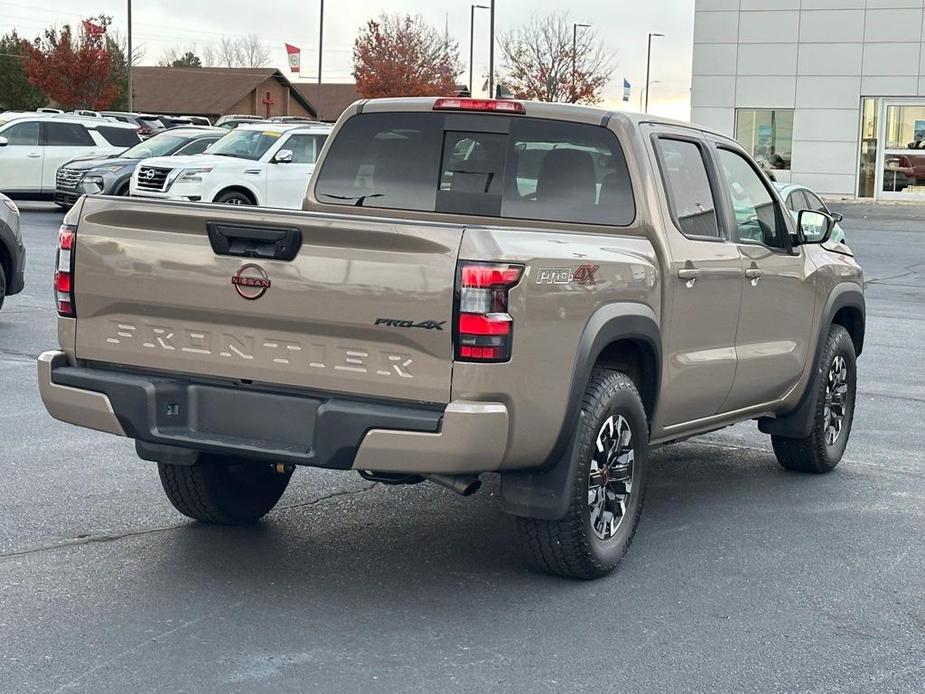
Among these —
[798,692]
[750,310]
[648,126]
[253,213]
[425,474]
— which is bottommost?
[798,692]

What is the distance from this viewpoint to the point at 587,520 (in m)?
5.55

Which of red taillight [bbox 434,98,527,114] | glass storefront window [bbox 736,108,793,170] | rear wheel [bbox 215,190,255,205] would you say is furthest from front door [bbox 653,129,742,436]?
glass storefront window [bbox 736,108,793,170]

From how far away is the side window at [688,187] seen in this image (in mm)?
6438

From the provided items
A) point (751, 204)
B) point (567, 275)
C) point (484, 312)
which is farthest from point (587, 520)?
point (751, 204)

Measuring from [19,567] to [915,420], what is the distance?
6323mm

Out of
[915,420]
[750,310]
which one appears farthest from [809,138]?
[750,310]

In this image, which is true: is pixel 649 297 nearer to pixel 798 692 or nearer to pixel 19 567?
pixel 798 692

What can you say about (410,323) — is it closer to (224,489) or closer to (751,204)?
(224,489)

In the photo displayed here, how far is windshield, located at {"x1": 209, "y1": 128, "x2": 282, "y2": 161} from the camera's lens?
75.6 feet

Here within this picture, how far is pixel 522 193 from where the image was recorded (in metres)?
6.48

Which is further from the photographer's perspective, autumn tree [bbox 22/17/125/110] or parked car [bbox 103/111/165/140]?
autumn tree [bbox 22/17/125/110]

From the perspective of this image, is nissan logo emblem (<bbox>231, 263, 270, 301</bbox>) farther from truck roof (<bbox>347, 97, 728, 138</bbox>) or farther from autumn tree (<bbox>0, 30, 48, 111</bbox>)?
autumn tree (<bbox>0, 30, 48, 111</bbox>)

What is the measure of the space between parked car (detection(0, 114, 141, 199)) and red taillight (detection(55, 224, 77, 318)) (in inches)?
927

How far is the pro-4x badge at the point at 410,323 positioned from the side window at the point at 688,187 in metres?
1.86
